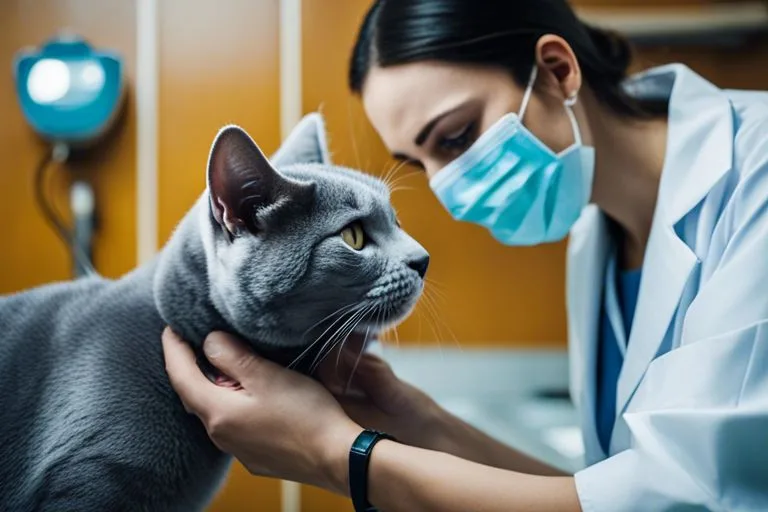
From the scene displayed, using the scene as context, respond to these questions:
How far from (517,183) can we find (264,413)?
1.26ft

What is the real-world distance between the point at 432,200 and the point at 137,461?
1.31 ft

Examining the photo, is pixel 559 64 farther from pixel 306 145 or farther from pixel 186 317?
pixel 186 317

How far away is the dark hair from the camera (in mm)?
718

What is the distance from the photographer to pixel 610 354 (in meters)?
0.90

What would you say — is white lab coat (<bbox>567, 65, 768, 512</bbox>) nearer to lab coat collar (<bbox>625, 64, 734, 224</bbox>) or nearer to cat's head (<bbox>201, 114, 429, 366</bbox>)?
lab coat collar (<bbox>625, 64, 734, 224</bbox>)

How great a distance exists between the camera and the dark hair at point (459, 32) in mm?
718

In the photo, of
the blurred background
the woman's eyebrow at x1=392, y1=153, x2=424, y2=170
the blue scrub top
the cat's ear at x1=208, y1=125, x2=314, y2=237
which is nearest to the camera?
the cat's ear at x1=208, y1=125, x2=314, y2=237

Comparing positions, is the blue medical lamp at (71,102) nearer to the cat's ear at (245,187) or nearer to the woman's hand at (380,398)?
the cat's ear at (245,187)

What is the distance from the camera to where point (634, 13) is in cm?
100

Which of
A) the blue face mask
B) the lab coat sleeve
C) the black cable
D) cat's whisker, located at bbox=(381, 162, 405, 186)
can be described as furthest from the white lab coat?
the black cable

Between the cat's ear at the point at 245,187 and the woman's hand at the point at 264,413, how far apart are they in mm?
124

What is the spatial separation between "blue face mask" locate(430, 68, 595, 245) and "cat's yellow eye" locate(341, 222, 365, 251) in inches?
6.6

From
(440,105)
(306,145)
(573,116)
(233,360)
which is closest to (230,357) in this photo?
(233,360)

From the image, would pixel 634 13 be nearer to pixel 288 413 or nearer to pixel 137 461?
pixel 288 413
